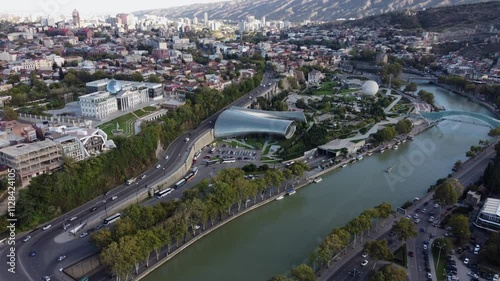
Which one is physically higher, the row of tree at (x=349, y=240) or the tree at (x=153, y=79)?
the tree at (x=153, y=79)

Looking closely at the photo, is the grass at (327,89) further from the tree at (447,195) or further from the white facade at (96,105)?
the tree at (447,195)

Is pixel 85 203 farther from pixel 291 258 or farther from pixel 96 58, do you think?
pixel 96 58

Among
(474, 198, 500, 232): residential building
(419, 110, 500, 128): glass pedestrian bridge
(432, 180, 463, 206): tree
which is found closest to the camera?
(474, 198, 500, 232): residential building

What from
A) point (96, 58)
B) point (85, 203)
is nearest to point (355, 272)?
point (85, 203)

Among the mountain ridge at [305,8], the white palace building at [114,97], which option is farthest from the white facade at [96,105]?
the mountain ridge at [305,8]

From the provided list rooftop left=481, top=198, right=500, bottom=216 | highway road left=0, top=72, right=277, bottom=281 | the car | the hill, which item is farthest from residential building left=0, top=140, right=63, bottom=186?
the hill

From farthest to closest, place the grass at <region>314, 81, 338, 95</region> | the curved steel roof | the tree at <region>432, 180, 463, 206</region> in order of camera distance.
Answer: the grass at <region>314, 81, 338, 95</region>
the curved steel roof
the tree at <region>432, 180, 463, 206</region>

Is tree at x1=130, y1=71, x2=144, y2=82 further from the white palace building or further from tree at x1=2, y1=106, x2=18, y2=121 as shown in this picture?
tree at x1=2, y1=106, x2=18, y2=121
